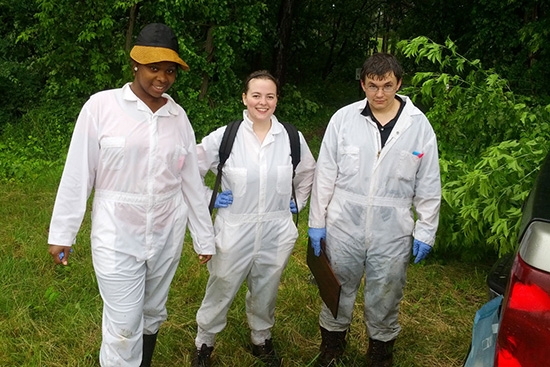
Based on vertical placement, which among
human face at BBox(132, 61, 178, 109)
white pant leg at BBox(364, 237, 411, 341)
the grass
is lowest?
the grass

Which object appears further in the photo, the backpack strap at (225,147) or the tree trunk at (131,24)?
the tree trunk at (131,24)

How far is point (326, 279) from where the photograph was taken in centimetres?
299

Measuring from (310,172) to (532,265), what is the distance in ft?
6.28

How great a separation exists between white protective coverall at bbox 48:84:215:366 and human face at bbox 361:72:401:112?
3.11 ft

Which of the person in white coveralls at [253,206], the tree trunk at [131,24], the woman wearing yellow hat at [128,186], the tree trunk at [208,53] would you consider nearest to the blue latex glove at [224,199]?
the person in white coveralls at [253,206]

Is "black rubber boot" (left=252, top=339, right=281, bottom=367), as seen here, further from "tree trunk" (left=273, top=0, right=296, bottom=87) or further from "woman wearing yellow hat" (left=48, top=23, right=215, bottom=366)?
"tree trunk" (left=273, top=0, right=296, bottom=87)

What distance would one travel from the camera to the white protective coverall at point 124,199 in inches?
97.3

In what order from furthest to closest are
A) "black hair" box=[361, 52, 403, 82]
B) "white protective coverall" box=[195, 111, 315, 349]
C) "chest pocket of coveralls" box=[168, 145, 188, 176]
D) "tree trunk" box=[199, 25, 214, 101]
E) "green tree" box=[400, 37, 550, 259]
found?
"tree trunk" box=[199, 25, 214, 101], "green tree" box=[400, 37, 550, 259], "white protective coverall" box=[195, 111, 315, 349], "black hair" box=[361, 52, 403, 82], "chest pocket of coveralls" box=[168, 145, 188, 176]

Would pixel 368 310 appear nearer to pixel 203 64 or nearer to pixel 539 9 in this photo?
pixel 203 64

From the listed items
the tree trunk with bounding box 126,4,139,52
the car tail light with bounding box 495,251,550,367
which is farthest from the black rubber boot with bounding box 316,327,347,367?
the tree trunk with bounding box 126,4,139,52

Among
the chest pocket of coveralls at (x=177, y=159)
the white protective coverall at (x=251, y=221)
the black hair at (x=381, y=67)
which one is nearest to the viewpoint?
the chest pocket of coveralls at (x=177, y=159)

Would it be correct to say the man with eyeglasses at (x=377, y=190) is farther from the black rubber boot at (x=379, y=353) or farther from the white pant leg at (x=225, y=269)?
the white pant leg at (x=225, y=269)

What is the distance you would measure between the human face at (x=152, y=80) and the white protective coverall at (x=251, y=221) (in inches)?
20.7

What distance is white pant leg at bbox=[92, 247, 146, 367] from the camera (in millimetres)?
2539
